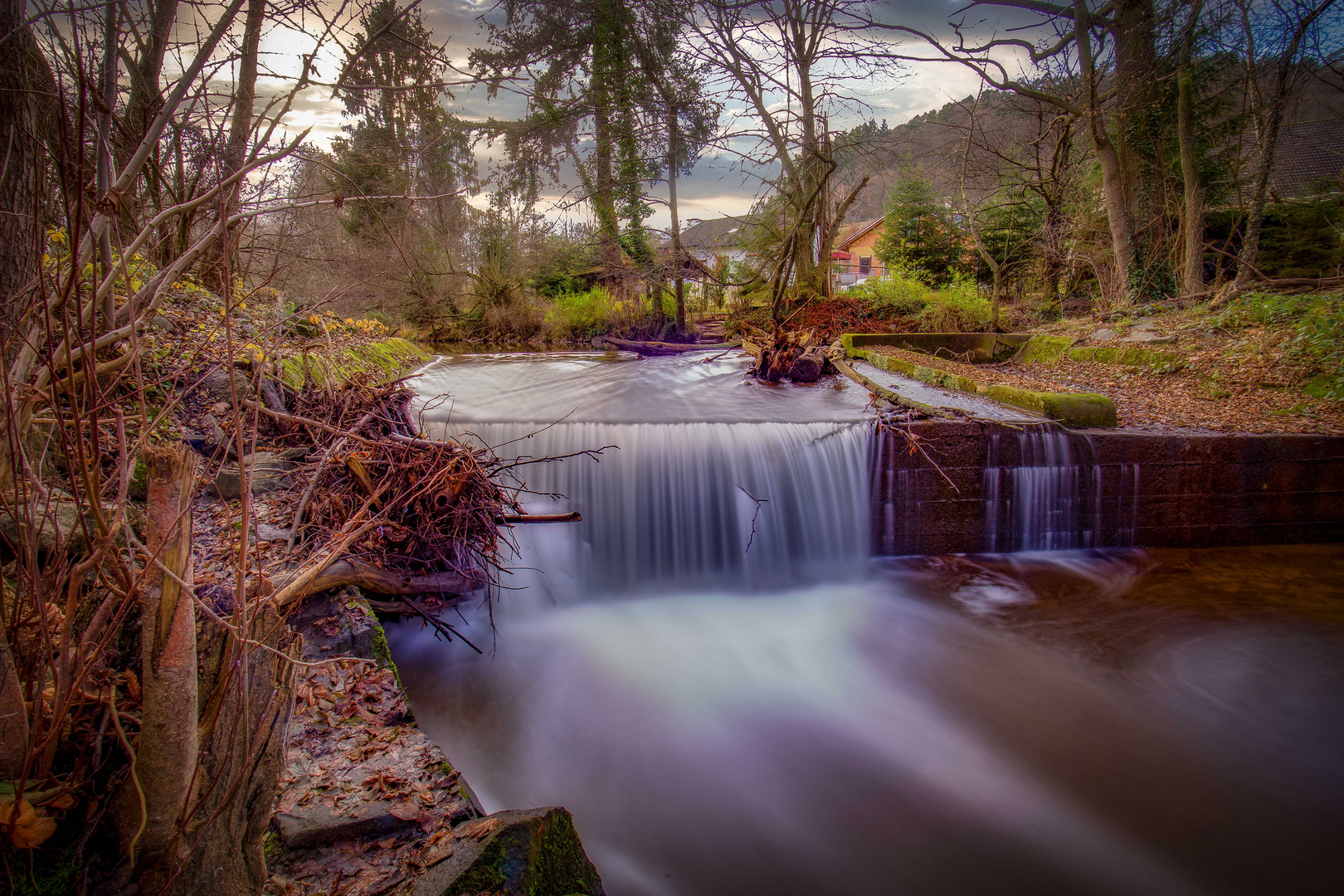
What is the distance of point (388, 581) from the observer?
3.85 meters

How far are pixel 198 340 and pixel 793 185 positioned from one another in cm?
1202

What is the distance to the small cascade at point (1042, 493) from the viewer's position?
6.05 m

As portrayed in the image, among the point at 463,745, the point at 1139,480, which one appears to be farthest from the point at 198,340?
the point at 1139,480

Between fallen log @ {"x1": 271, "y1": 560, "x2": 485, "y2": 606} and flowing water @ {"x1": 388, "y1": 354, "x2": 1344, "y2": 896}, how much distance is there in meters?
0.56

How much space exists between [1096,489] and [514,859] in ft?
21.2

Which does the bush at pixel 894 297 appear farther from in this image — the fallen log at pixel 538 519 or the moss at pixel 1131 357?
the fallen log at pixel 538 519

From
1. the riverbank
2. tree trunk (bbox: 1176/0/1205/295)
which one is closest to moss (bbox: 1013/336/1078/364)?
tree trunk (bbox: 1176/0/1205/295)

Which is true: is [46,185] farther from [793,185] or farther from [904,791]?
[793,185]

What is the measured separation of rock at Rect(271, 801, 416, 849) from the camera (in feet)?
6.62

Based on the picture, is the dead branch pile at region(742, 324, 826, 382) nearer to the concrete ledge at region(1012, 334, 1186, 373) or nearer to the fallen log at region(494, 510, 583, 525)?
the concrete ledge at region(1012, 334, 1186, 373)

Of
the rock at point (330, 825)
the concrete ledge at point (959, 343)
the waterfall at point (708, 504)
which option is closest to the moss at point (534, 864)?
the rock at point (330, 825)

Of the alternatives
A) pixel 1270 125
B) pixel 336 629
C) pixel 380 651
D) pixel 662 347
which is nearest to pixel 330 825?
pixel 380 651

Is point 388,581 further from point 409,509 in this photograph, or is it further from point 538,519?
point 538,519

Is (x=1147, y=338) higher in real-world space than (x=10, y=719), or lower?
higher
